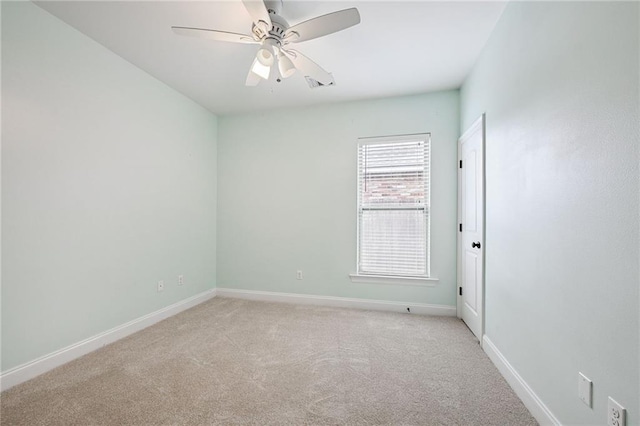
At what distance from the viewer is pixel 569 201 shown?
1284 millimetres

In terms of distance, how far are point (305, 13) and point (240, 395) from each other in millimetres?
2764

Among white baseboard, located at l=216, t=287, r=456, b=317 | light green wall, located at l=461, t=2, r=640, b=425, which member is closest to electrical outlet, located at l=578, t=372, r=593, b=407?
light green wall, located at l=461, t=2, r=640, b=425

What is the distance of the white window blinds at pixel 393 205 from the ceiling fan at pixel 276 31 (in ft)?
5.18

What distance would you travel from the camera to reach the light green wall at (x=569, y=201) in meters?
1.00

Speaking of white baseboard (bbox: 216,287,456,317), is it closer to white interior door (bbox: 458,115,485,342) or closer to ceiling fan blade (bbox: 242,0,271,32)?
white interior door (bbox: 458,115,485,342)

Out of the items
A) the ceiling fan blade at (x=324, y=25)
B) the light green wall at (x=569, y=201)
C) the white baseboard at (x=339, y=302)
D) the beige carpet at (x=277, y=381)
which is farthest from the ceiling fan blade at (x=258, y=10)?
the white baseboard at (x=339, y=302)

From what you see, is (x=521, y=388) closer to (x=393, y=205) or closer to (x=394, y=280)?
(x=394, y=280)

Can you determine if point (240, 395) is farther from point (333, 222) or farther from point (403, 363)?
point (333, 222)

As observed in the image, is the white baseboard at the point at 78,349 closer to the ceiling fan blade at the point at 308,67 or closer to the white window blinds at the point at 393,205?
the white window blinds at the point at 393,205

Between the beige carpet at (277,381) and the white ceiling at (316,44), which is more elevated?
the white ceiling at (316,44)

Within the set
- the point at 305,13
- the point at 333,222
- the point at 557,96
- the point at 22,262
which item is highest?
the point at 305,13

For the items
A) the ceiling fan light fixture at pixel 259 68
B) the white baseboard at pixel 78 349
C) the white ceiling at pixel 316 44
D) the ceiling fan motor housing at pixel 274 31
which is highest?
the white ceiling at pixel 316 44

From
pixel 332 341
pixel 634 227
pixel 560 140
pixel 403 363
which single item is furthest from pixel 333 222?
pixel 634 227

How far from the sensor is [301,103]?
3605 mm
